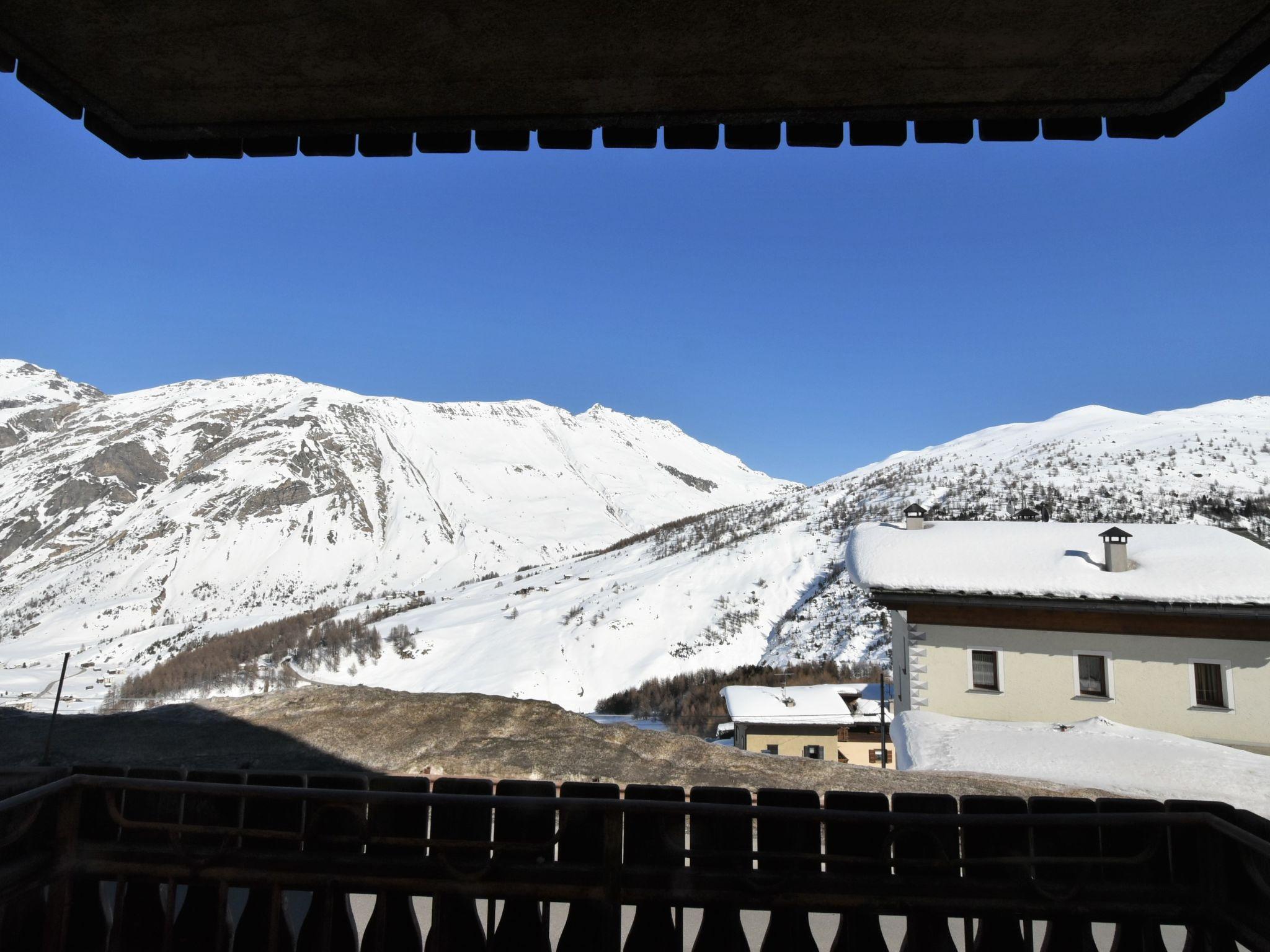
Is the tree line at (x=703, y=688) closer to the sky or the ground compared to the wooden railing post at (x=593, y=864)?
closer to the ground

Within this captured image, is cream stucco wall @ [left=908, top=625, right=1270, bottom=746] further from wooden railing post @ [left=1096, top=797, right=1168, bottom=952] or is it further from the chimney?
wooden railing post @ [left=1096, top=797, right=1168, bottom=952]

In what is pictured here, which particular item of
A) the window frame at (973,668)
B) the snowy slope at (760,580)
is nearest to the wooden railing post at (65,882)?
the window frame at (973,668)

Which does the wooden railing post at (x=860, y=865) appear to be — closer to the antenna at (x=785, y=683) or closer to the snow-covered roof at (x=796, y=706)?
the snow-covered roof at (x=796, y=706)

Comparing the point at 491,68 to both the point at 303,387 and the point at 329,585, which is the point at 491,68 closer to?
the point at 329,585

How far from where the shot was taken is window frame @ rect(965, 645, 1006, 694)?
612 inches

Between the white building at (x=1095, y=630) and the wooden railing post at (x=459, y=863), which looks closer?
the wooden railing post at (x=459, y=863)

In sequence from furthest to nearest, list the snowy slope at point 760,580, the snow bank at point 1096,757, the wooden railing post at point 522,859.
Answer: the snowy slope at point 760,580, the snow bank at point 1096,757, the wooden railing post at point 522,859

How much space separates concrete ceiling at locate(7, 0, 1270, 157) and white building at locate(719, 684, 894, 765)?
61.3ft

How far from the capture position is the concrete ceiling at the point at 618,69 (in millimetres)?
2420

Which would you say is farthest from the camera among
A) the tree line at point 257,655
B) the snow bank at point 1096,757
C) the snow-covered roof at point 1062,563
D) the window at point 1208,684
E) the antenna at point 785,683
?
the tree line at point 257,655

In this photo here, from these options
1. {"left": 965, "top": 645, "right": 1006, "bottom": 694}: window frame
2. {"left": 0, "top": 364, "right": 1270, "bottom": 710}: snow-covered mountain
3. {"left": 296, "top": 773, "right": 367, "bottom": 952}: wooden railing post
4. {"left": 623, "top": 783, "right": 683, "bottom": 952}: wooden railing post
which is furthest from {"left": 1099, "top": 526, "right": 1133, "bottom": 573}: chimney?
{"left": 0, "top": 364, "right": 1270, "bottom": 710}: snow-covered mountain

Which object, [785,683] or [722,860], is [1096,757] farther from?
[785,683]

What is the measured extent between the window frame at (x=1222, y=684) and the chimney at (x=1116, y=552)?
2.20 m

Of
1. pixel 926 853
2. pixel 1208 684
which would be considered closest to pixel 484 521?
pixel 1208 684
